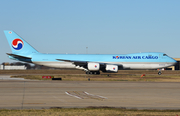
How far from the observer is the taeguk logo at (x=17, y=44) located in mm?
51997

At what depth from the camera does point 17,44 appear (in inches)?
2055

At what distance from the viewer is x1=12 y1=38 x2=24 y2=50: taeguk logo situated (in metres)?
52.0

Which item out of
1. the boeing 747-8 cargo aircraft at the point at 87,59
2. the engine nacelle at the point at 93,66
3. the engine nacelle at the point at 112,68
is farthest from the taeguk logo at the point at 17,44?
the engine nacelle at the point at 112,68

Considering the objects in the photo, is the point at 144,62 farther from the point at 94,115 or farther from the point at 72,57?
the point at 94,115

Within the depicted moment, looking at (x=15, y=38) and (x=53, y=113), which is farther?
(x=15, y=38)

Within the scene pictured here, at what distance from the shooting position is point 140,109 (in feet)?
42.2

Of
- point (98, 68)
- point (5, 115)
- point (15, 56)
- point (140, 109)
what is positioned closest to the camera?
point (5, 115)

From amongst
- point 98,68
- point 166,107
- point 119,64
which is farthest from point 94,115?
point 119,64

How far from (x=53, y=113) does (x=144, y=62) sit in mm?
41403

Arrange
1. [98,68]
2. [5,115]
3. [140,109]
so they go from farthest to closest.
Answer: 1. [98,68]
2. [140,109]
3. [5,115]

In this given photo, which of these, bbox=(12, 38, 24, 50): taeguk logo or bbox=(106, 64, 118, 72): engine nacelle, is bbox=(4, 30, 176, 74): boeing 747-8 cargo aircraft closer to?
bbox=(12, 38, 24, 50): taeguk logo

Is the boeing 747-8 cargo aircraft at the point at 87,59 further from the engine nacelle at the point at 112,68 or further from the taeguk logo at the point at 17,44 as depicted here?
the engine nacelle at the point at 112,68

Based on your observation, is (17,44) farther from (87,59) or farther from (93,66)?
(93,66)

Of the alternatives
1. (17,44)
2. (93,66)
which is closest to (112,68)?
(93,66)
